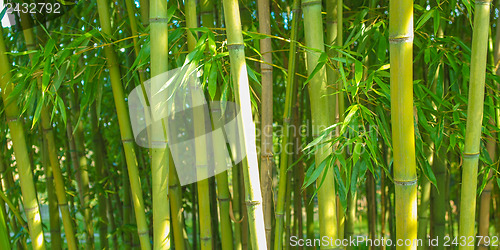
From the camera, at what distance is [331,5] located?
4.57ft

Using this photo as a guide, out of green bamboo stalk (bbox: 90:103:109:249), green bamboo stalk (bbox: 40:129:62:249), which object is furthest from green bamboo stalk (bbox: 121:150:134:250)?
green bamboo stalk (bbox: 40:129:62:249)

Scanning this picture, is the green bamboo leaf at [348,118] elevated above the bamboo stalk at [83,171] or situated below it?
above

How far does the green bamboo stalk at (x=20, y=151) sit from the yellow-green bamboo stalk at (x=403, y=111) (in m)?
1.17

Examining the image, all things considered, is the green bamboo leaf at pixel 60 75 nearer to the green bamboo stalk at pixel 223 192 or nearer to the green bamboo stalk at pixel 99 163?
the green bamboo stalk at pixel 223 192

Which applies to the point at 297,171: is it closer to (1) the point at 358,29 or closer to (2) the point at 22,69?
(1) the point at 358,29

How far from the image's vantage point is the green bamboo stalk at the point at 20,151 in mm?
1443

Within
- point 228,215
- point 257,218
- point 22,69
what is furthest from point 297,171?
point 22,69

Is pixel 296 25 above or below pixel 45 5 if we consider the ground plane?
below

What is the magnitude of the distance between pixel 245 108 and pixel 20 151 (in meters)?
0.90

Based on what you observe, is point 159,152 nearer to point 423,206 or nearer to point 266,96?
point 266,96

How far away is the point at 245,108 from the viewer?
1.01 metres

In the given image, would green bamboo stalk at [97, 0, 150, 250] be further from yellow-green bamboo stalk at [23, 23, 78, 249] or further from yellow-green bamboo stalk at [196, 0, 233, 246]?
yellow-green bamboo stalk at [23, 23, 78, 249]

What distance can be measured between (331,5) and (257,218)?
2.37 feet

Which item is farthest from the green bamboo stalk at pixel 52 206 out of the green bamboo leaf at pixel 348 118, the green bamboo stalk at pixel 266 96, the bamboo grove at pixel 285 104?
the green bamboo leaf at pixel 348 118
